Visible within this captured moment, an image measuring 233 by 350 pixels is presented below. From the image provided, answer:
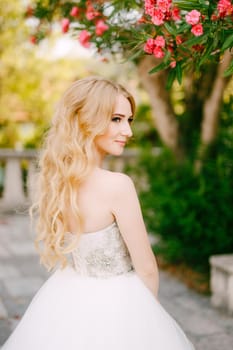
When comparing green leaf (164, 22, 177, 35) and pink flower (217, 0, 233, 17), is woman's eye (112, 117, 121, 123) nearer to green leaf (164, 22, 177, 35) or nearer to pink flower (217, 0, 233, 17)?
green leaf (164, 22, 177, 35)

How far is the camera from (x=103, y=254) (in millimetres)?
2342

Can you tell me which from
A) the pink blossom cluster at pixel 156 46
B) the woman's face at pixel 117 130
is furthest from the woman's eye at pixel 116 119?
the pink blossom cluster at pixel 156 46

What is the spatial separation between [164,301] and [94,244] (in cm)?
249

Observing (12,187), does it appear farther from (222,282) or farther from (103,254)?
(103,254)

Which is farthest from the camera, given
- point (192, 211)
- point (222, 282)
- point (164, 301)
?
point (192, 211)

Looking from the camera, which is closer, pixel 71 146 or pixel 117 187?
pixel 117 187

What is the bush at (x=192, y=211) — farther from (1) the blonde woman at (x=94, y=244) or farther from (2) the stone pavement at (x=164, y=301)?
(1) the blonde woman at (x=94, y=244)

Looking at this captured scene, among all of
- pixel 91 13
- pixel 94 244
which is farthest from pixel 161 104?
pixel 94 244

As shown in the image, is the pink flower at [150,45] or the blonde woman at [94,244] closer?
the blonde woman at [94,244]

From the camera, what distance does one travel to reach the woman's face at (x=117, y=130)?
233cm

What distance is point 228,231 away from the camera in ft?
16.3

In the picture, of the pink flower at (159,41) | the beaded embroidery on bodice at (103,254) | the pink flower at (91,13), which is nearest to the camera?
the beaded embroidery on bodice at (103,254)

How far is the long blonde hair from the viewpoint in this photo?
226 centimetres

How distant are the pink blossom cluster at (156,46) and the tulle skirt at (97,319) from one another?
1.13m
